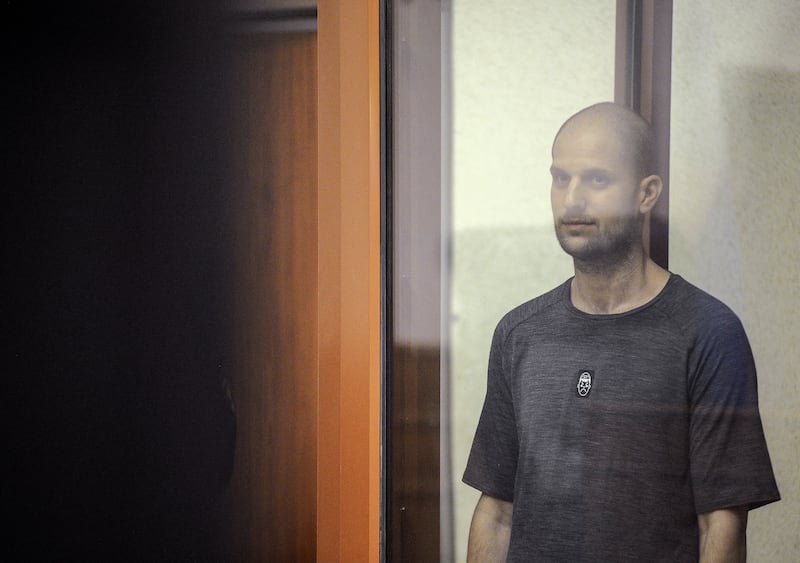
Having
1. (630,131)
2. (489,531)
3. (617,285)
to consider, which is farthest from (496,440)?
(630,131)

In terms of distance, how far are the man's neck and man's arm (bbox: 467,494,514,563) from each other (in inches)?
9.5

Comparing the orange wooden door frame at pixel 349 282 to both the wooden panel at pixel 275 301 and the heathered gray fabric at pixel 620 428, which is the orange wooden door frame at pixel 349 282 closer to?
the wooden panel at pixel 275 301

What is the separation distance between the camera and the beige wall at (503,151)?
758 millimetres

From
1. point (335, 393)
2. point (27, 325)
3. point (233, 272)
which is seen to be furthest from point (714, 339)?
point (27, 325)

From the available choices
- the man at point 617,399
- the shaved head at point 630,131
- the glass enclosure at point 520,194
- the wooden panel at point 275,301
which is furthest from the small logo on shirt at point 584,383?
the wooden panel at point 275,301

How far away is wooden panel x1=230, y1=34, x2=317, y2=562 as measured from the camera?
1024 mm

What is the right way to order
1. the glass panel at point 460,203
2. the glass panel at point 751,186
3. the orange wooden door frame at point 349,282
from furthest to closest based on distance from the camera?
the orange wooden door frame at point 349,282
the glass panel at point 460,203
the glass panel at point 751,186

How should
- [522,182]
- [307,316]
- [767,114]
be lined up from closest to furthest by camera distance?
1. [767,114]
2. [522,182]
3. [307,316]

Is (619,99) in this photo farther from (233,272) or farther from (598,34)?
(233,272)

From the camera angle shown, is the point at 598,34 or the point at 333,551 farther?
the point at 333,551

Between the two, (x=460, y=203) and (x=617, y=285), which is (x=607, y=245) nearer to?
(x=617, y=285)

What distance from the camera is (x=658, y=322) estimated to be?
719mm

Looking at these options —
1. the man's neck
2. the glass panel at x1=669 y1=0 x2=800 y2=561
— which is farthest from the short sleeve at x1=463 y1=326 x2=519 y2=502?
the glass panel at x1=669 y1=0 x2=800 y2=561

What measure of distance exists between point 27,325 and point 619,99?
696 mm
